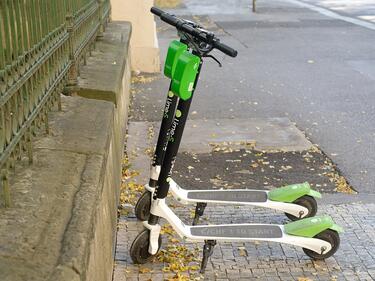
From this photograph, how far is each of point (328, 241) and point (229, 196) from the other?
82 centimetres

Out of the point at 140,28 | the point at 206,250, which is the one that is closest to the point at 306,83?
the point at 140,28

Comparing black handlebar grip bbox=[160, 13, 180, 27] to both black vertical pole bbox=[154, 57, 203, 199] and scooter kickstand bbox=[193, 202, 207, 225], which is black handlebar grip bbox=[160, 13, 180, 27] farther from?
scooter kickstand bbox=[193, 202, 207, 225]

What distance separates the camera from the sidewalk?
3852 mm

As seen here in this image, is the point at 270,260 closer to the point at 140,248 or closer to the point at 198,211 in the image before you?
the point at 198,211

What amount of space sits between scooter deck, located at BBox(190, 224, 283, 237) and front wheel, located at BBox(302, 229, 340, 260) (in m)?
0.26

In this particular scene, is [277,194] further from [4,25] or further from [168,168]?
[4,25]

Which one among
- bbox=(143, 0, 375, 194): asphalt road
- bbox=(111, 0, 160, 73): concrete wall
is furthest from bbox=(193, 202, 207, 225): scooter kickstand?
bbox=(111, 0, 160, 73): concrete wall

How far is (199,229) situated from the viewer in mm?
3781

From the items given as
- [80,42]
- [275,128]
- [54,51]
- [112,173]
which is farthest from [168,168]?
[275,128]

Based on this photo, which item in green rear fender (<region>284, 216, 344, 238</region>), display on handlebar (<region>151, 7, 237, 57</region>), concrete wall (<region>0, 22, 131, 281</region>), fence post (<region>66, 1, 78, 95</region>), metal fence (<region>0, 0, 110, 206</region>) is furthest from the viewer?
fence post (<region>66, 1, 78, 95</region>)

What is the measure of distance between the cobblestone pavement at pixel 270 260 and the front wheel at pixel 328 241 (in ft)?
0.17

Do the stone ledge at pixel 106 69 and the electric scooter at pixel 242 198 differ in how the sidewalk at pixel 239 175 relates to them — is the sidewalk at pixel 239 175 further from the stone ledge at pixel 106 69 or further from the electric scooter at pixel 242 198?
the stone ledge at pixel 106 69

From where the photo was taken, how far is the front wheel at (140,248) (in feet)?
12.5

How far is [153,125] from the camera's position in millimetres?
7254
